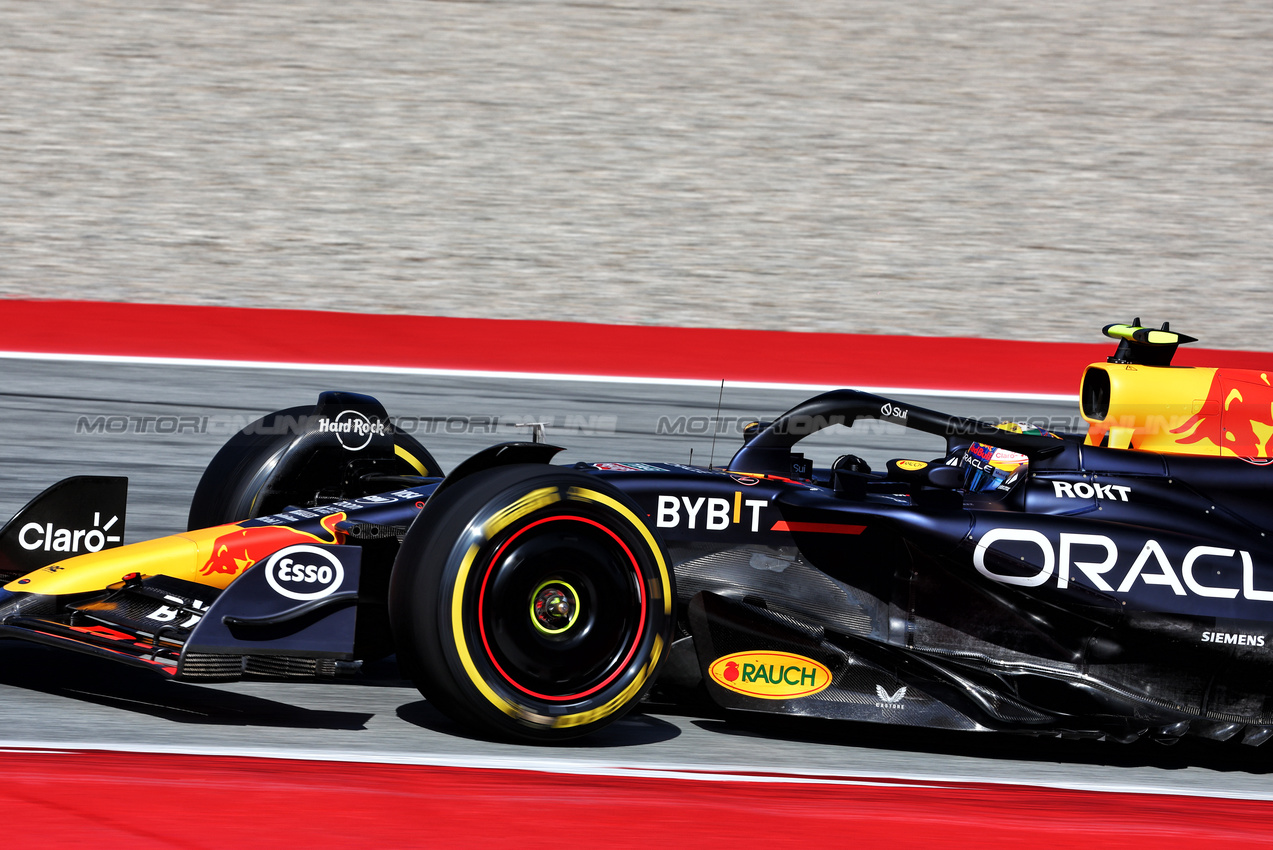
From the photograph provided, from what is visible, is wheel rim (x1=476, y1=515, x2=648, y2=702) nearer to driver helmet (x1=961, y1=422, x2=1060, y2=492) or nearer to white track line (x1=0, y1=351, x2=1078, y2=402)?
driver helmet (x1=961, y1=422, x2=1060, y2=492)

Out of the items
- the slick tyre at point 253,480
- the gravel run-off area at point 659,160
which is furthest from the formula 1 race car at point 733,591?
the gravel run-off area at point 659,160

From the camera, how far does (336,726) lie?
389cm

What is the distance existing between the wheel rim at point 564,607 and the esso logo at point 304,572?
0.49m

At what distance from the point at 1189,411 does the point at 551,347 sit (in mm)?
6241

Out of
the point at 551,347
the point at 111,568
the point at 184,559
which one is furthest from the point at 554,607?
the point at 551,347

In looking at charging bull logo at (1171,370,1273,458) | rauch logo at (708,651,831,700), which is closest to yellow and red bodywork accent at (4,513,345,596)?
rauch logo at (708,651,831,700)

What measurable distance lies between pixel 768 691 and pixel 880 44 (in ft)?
46.3

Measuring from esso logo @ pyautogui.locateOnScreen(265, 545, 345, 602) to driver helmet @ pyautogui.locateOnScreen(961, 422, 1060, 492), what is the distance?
2.16 meters

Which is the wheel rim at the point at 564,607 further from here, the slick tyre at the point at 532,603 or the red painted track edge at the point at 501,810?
the red painted track edge at the point at 501,810

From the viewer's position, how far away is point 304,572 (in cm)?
372

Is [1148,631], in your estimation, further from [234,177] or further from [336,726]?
[234,177]

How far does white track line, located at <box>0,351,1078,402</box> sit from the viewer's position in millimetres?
8906

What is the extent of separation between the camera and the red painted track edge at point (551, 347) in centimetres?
A: 980

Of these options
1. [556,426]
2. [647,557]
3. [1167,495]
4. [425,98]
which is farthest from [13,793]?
[425,98]
